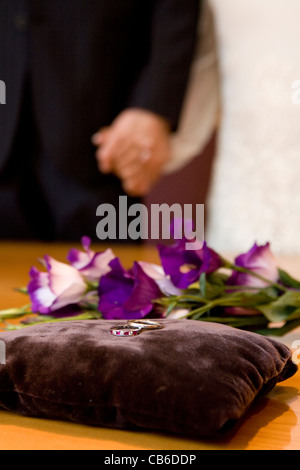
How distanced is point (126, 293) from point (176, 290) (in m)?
0.04

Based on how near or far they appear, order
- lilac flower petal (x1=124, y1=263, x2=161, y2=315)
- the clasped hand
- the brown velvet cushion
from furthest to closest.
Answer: the clasped hand → lilac flower petal (x1=124, y1=263, x2=161, y2=315) → the brown velvet cushion

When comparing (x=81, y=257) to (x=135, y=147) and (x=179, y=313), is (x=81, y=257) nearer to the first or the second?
(x=179, y=313)

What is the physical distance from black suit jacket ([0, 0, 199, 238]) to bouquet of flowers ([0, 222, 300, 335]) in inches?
55.1

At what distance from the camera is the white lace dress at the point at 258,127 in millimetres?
1643

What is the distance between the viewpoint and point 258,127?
1688 mm

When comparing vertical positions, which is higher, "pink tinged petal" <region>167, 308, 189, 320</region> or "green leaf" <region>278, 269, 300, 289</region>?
"green leaf" <region>278, 269, 300, 289</region>

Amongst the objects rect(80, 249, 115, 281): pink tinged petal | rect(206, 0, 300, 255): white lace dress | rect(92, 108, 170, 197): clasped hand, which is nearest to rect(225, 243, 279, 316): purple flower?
rect(80, 249, 115, 281): pink tinged petal

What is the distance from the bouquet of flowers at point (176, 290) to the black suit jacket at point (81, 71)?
1.40m

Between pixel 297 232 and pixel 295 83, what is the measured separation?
0.36m

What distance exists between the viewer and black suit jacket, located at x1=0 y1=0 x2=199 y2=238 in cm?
194

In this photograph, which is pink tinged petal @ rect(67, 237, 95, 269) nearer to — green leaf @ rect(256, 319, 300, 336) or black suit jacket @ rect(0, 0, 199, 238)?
green leaf @ rect(256, 319, 300, 336)

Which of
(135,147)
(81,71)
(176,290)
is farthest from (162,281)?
(81,71)

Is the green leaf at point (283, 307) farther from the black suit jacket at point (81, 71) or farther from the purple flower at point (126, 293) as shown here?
the black suit jacket at point (81, 71)
